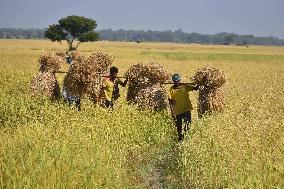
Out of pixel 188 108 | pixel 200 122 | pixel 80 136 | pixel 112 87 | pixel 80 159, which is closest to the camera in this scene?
pixel 80 159

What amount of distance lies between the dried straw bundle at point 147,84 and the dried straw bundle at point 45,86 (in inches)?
103

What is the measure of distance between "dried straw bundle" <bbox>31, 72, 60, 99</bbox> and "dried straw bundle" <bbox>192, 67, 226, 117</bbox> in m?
4.57

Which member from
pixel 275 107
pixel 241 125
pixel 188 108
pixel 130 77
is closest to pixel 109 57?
pixel 130 77

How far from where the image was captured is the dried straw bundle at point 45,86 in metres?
14.9

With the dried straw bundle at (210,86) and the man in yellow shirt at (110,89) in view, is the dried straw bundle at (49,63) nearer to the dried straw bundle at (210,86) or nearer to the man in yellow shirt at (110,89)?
the man in yellow shirt at (110,89)

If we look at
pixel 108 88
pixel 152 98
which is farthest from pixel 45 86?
pixel 152 98

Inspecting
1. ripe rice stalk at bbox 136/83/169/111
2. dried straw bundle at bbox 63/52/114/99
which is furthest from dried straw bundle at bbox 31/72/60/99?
ripe rice stalk at bbox 136/83/169/111

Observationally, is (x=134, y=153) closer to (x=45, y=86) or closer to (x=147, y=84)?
(x=147, y=84)

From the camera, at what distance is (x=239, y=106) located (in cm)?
1689

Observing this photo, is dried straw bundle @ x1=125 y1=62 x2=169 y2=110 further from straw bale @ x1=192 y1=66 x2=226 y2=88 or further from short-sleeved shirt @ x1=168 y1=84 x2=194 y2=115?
short-sleeved shirt @ x1=168 y1=84 x2=194 y2=115

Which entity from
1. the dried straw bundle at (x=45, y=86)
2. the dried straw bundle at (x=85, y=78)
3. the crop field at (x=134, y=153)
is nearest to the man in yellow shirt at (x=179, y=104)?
the crop field at (x=134, y=153)

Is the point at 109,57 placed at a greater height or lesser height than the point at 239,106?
greater

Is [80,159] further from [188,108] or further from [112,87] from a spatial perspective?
[112,87]

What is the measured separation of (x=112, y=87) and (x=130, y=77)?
79 cm
